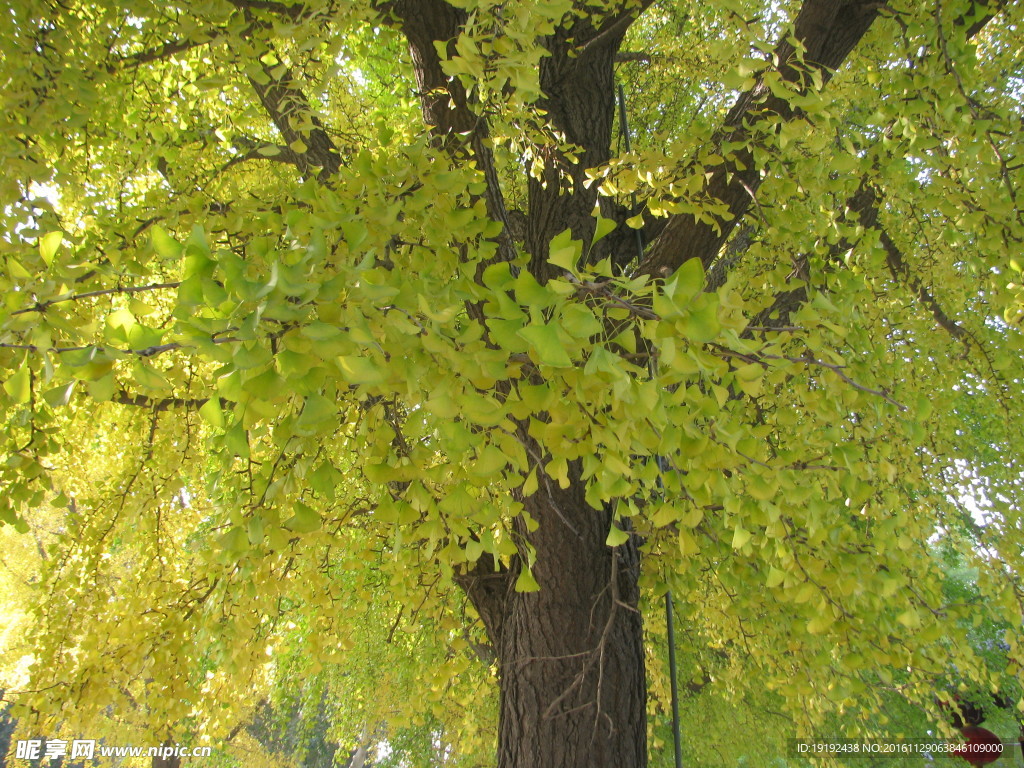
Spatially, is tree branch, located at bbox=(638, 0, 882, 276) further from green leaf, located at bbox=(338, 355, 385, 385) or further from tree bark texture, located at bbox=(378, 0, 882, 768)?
green leaf, located at bbox=(338, 355, 385, 385)

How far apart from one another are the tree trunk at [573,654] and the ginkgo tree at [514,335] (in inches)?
0.5

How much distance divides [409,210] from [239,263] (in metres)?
0.84

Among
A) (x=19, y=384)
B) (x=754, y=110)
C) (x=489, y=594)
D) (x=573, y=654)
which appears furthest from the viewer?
(x=489, y=594)

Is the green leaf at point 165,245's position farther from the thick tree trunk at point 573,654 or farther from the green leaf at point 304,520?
the thick tree trunk at point 573,654

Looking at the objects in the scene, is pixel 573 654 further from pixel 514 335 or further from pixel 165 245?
pixel 165 245

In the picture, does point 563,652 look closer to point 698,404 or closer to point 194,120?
point 698,404

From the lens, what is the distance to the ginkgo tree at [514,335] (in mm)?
972

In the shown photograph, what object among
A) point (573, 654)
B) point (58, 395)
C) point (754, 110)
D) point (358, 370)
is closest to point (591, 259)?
point (754, 110)

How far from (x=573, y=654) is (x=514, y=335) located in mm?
2001

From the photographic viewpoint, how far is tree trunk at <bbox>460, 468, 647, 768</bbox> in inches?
97.7

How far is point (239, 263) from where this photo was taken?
0.77 metres

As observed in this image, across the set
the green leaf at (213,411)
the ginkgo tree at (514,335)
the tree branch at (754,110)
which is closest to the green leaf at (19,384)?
the ginkgo tree at (514,335)

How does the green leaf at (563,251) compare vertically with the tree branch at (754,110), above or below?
below

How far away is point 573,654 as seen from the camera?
253 centimetres
